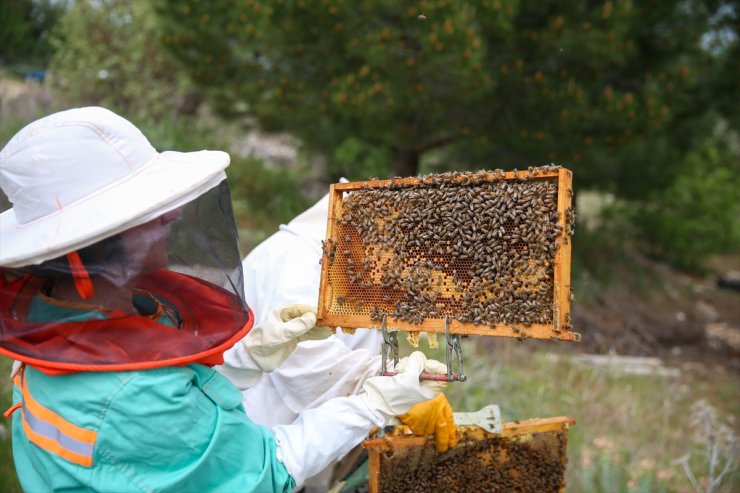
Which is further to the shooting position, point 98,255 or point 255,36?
point 255,36

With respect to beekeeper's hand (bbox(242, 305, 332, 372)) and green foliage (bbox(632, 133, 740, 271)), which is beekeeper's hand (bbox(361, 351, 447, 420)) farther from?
green foliage (bbox(632, 133, 740, 271))

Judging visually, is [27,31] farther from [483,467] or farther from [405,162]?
[483,467]

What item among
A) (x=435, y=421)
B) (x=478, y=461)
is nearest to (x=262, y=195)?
(x=478, y=461)

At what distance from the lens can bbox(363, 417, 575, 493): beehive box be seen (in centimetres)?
320

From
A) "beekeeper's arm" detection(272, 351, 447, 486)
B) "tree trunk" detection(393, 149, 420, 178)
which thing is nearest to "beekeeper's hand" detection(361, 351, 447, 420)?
"beekeeper's arm" detection(272, 351, 447, 486)

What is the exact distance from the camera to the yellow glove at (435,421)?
309 centimetres

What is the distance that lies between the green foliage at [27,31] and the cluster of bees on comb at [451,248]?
868 inches

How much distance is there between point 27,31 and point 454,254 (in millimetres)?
24499

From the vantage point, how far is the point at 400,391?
2.68 meters

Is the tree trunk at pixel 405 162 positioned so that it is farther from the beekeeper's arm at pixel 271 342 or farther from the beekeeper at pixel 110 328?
the beekeeper at pixel 110 328

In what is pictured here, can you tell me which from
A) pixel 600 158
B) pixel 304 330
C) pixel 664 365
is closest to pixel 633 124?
pixel 600 158

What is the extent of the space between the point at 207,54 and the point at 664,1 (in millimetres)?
7185

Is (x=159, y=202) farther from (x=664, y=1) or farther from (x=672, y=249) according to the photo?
(x=672, y=249)

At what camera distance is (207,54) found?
10.4 m
